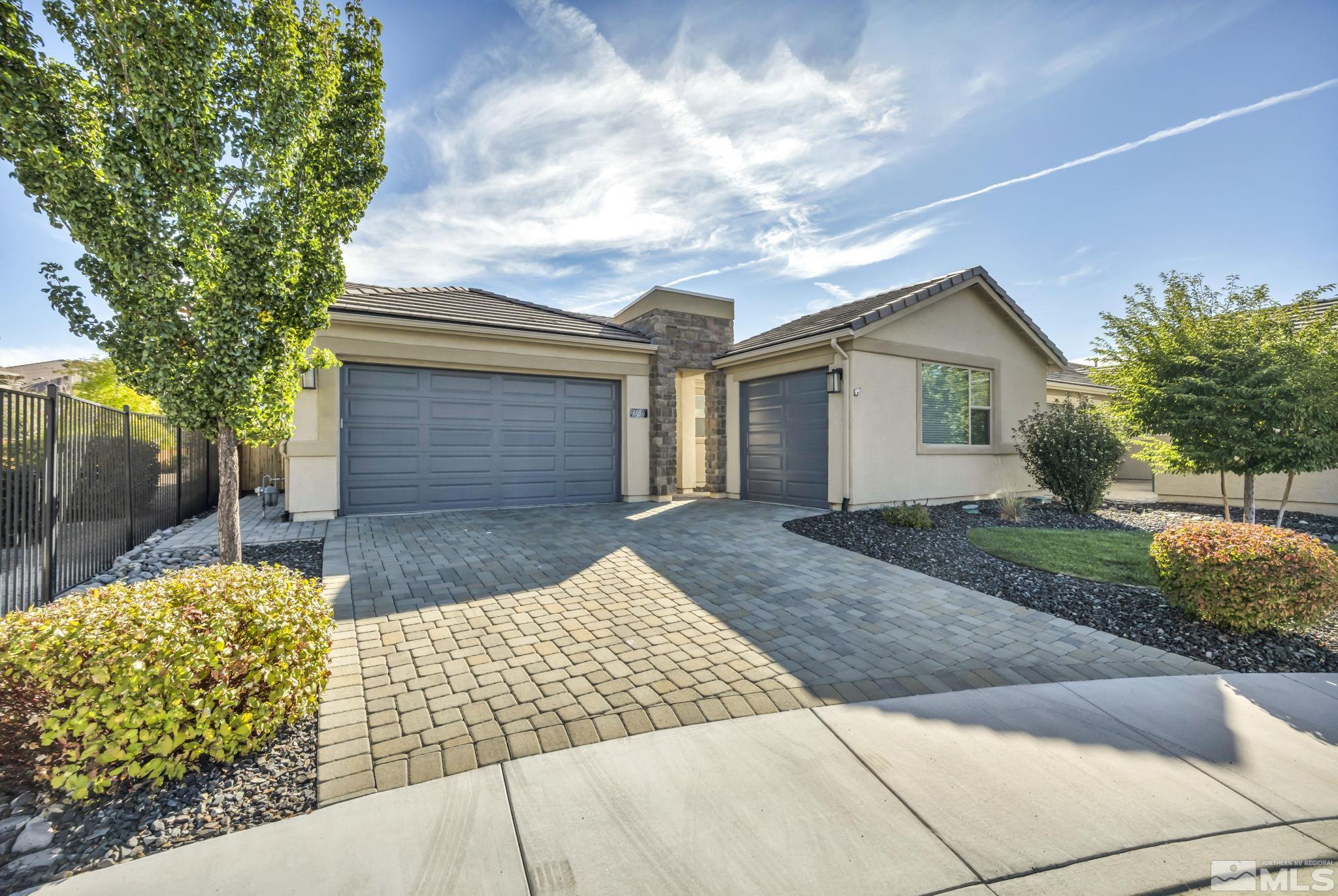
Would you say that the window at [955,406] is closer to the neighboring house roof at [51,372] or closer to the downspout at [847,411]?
the downspout at [847,411]

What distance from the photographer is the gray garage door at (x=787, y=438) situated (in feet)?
33.2

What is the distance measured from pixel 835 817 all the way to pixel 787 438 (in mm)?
9070

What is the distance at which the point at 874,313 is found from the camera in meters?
9.32

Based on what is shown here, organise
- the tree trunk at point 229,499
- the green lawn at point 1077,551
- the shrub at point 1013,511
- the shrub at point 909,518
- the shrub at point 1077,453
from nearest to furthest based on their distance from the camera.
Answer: the tree trunk at point 229,499, the green lawn at point 1077,551, the shrub at point 909,518, the shrub at point 1013,511, the shrub at point 1077,453

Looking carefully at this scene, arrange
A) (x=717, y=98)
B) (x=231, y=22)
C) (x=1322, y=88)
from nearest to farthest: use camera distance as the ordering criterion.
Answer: (x=231, y=22), (x=1322, y=88), (x=717, y=98)

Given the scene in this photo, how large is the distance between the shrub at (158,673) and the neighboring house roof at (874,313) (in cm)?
895

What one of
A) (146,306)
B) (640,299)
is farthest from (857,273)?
(146,306)

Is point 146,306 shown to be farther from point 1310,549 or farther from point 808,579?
point 1310,549

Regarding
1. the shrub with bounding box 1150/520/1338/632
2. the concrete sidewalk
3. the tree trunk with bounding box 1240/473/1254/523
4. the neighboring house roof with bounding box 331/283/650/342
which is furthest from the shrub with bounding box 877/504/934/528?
the neighboring house roof with bounding box 331/283/650/342

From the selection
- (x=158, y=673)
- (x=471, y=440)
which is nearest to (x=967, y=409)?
(x=471, y=440)

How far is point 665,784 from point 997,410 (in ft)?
40.2

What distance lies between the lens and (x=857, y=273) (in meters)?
13.6

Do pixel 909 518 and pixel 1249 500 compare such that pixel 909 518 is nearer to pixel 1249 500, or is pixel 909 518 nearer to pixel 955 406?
pixel 955 406

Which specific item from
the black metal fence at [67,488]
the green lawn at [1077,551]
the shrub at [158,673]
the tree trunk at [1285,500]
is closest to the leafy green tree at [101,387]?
the black metal fence at [67,488]
